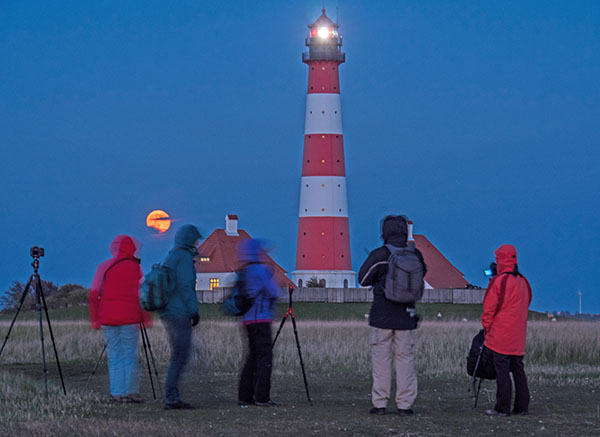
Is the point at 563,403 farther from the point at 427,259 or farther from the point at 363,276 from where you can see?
the point at 427,259

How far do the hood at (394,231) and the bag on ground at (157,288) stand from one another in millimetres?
2418

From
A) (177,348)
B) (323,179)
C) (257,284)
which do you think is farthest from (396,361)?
(323,179)

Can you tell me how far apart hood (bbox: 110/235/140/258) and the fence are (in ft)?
147

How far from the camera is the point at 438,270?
67.6m

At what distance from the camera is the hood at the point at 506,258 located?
11539 mm

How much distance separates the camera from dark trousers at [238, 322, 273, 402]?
1216cm

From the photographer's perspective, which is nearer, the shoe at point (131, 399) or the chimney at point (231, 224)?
the shoe at point (131, 399)

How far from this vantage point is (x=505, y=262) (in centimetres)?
1156

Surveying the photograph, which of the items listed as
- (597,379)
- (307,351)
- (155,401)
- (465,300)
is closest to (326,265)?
(465,300)

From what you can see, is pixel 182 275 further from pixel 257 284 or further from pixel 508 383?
pixel 508 383

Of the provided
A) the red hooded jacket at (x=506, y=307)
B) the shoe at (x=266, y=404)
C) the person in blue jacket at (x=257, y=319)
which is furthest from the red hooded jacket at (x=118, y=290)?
the red hooded jacket at (x=506, y=307)

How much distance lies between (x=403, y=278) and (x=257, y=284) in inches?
71.6

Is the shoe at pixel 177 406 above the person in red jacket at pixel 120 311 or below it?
below

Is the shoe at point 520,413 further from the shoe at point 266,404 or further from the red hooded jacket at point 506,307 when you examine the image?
the shoe at point 266,404
